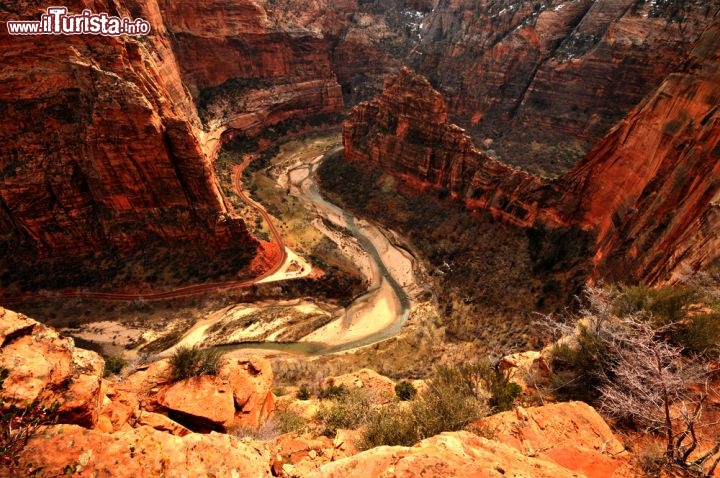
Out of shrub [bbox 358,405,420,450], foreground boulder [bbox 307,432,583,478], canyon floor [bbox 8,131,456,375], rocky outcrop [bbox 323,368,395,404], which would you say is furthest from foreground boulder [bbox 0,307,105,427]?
canyon floor [bbox 8,131,456,375]

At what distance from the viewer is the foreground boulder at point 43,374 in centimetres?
873

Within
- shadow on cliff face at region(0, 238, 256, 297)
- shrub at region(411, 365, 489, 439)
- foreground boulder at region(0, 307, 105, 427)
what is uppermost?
foreground boulder at region(0, 307, 105, 427)

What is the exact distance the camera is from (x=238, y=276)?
3975 cm

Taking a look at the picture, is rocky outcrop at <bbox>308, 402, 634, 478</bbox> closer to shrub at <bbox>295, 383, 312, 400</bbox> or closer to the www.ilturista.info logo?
shrub at <bbox>295, 383, 312, 400</bbox>

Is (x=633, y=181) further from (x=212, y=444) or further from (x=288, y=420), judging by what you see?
(x=212, y=444)

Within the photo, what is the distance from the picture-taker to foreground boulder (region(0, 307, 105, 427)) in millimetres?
8727

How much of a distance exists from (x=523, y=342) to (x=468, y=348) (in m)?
4.46

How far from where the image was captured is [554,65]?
6419cm

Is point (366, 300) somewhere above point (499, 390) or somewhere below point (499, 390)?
below

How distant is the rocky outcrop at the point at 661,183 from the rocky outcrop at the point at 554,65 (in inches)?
954

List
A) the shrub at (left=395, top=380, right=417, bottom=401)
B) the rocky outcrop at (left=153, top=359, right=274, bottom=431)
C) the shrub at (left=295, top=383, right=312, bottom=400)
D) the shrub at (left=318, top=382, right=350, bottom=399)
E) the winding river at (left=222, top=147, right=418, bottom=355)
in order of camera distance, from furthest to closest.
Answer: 1. the winding river at (left=222, top=147, right=418, bottom=355)
2. the shrub at (left=295, top=383, right=312, bottom=400)
3. the shrub at (left=318, top=382, right=350, bottom=399)
4. the shrub at (left=395, top=380, right=417, bottom=401)
5. the rocky outcrop at (left=153, top=359, right=274, bottom=431)

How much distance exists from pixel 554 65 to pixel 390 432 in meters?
71.0

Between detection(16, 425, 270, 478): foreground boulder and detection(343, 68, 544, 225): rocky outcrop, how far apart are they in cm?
3516

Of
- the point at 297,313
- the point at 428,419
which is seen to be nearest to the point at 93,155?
the point at 297,313
